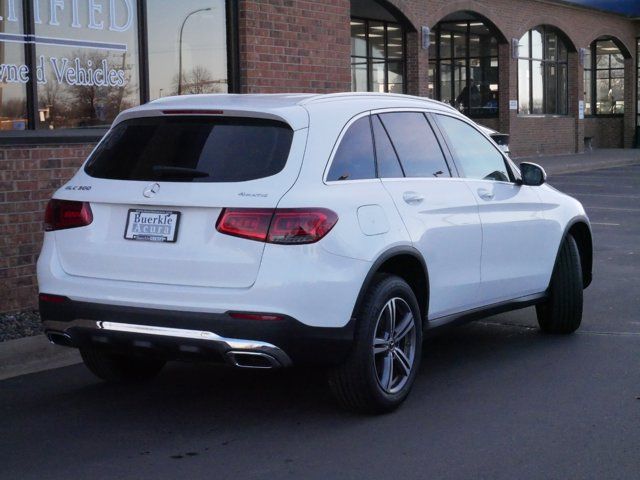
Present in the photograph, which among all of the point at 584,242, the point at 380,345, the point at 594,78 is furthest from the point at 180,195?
the point at 594,78

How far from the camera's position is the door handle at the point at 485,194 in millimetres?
6977

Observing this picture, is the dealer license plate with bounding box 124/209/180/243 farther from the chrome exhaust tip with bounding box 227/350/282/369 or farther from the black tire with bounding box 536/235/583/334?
the black tire with bounding box 536/235/583/334

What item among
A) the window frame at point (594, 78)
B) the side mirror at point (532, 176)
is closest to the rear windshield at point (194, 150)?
the side mirror at point (532, 176)

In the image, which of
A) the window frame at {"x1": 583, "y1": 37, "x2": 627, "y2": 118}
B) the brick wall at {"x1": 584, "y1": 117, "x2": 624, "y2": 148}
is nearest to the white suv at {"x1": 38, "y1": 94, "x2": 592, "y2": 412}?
the brick wall at {"x1": 584, "y1": 117, "x2": 624, "y2": 148}

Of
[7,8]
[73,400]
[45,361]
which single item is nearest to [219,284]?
[73,400]

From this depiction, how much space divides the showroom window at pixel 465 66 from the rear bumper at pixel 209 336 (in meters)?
29.7

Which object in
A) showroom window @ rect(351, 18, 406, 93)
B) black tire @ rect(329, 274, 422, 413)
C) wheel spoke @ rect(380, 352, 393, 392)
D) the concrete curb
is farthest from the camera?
showroom window @ rect(351, 18, 406, 93)

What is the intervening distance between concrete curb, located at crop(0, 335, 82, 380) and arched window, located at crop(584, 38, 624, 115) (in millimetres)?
37584

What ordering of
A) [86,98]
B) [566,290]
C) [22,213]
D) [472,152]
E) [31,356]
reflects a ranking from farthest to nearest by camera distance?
[86,98]
[22,213]
[566,290]
[31,356]
[472,152]

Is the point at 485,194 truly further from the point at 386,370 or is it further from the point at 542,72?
the point at 542,72

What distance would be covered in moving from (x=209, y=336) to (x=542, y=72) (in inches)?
1295

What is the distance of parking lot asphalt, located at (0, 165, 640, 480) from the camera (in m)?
5.02

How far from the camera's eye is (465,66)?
3528cm

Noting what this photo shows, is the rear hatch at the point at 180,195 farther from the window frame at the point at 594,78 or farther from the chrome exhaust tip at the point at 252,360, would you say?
the window frame at the point at 594,78
